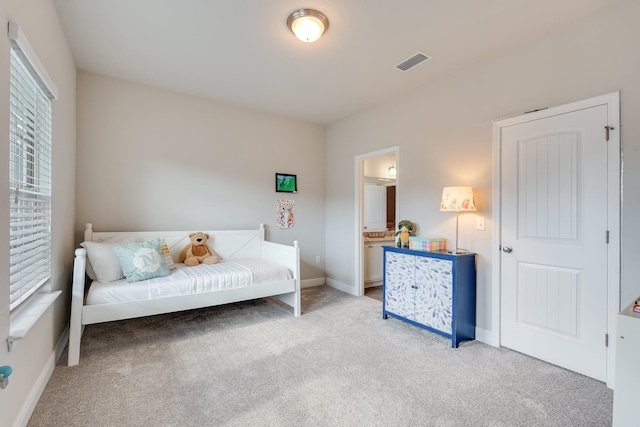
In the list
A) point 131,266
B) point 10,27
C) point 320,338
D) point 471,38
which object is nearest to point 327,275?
point 320,338

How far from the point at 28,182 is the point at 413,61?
309cm

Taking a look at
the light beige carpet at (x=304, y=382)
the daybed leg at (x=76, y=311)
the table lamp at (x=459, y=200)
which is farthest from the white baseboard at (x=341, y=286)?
the daybed leg at (x=76, y=311)

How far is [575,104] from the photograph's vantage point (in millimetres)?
2154

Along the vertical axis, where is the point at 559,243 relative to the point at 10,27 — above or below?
below

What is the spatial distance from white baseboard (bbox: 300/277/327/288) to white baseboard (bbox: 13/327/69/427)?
2.81m

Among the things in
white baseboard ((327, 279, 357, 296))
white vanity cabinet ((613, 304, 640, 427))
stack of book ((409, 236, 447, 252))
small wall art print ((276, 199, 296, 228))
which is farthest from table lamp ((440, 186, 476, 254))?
small wall art print ((276, 199, 296, 228))

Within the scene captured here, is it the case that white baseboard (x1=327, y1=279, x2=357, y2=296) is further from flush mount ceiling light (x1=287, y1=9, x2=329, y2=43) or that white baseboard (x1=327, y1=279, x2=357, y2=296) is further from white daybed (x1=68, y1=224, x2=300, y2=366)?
Result: flush mount ceiling light (x1=287, y1=9, x2=329, y2=43)

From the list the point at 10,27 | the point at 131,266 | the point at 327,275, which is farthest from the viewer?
the point at 327,275

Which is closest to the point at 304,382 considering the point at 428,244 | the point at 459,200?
the point at 428,244

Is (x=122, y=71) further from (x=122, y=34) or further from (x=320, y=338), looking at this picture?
(x=320, y=338)

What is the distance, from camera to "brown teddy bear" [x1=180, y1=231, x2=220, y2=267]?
3379 mm

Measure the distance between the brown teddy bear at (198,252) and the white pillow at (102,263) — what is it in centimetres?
74

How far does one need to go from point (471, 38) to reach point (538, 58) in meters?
0.55

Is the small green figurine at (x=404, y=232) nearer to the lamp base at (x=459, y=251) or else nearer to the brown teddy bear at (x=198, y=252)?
the lamp base at (x=459, y=251)
